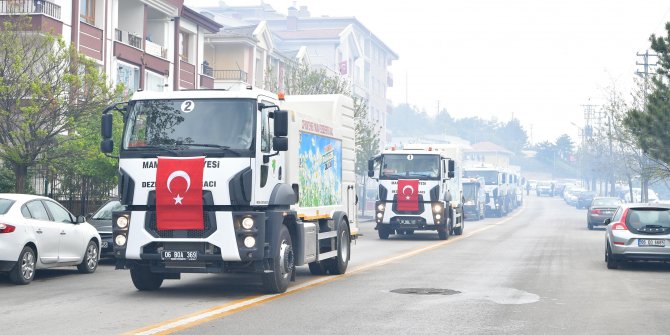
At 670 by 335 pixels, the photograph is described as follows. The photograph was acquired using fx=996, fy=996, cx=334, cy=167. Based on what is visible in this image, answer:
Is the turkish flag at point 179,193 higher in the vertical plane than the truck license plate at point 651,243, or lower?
higher

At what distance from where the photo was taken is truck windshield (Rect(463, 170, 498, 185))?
64938 mm

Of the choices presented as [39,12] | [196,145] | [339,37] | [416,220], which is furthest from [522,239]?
[339,37]

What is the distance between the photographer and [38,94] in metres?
21.9

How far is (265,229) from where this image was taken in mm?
13797

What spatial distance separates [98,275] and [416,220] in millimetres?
15638

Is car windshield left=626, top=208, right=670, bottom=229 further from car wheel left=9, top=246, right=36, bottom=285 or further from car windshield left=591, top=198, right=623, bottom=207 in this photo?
car windshield left=591, top=198, right=623, bottom=207

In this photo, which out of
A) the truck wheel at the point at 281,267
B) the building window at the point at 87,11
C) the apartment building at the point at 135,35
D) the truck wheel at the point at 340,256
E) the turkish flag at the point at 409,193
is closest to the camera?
the truck wheel at the point at 281,267

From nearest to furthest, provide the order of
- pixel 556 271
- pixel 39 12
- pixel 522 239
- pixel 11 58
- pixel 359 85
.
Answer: pixel 556 271, pixel 11 58, pixel 39 12, pixel 522 239, pixel 359 85

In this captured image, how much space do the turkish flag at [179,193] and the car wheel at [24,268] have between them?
336 centimetres

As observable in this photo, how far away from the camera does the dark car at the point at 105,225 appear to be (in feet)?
66.9

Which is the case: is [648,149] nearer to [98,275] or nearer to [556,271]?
[556,271]

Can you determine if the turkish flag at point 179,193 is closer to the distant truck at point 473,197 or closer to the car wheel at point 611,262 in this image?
the car wheel at point 611,262

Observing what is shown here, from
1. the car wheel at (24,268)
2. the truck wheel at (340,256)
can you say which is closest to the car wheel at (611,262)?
the truck wheel at (340,256)

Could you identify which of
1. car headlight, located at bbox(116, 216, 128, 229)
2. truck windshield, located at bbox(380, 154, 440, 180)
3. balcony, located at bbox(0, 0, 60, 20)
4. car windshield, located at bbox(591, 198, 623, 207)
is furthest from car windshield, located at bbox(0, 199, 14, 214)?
car windshield, located at bbox(591, 198, 623, 207)
